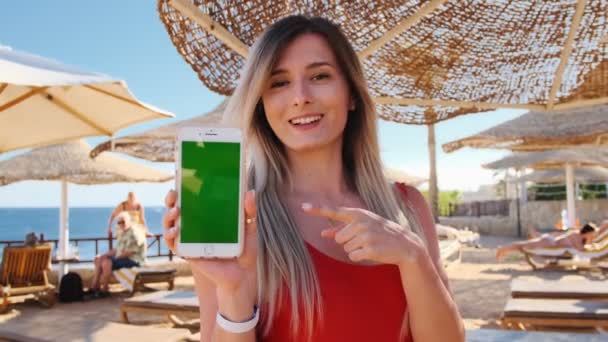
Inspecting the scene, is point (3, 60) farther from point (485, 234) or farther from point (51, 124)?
point (485, 234)

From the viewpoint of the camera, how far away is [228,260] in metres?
1.17

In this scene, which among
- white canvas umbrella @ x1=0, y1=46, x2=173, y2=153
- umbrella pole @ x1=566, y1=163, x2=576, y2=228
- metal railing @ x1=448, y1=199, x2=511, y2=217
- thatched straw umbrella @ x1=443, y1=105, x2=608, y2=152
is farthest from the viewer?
metal railing @ x1=448, y1=199, x2=511, y2=217

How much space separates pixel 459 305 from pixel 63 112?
18.8 ft

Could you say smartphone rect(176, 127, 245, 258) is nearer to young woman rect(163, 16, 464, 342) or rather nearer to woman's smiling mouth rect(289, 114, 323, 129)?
young woman rect(163, 16, 464, 342)

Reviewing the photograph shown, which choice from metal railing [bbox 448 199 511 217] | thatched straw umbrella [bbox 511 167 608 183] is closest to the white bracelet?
thatched straw umbrella [bbox 511 167 608 183]

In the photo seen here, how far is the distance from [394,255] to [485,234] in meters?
24.7

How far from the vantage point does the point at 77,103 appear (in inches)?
227

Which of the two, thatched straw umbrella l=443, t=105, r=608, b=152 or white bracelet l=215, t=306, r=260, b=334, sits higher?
thatched straw umbrella l=443, t=105, r=608, b=152

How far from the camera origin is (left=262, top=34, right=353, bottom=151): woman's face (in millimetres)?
1568

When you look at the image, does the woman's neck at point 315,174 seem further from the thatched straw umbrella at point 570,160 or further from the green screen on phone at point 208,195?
→ the thatched straw umbrella at point 570,160

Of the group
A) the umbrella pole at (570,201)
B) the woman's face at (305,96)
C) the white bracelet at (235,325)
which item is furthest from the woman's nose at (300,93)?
the umbrella pole at (570,201)

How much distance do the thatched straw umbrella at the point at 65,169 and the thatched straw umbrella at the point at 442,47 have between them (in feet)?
27.6

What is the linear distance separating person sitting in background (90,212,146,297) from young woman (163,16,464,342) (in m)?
8.14

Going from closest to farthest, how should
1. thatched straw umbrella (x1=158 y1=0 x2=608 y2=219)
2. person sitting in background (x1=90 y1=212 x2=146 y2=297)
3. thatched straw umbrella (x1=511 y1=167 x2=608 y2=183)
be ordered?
thatched straw umbrella (x1=158 y1=0 x2=608 y2=219), person sitting in background (x1=90 y1=212 x2=146 y2=297), thatched straw umbrella (x1=511 y1=167 x2=608 y2=183)
